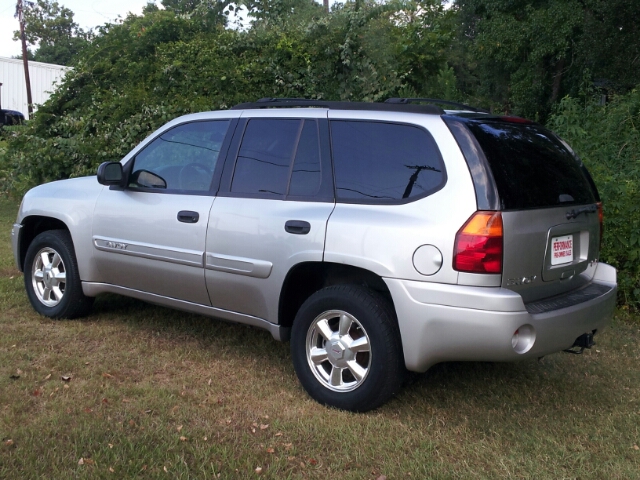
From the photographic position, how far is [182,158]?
511 centimetres

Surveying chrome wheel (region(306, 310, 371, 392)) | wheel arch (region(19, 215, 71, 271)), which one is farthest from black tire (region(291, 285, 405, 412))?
wheel arch (region(19, 215, 71, 271))

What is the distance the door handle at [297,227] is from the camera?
4.14m

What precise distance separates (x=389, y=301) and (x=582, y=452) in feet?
4.13

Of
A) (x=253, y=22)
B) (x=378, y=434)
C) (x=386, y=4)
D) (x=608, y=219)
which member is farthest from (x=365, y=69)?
(x=378, y=434)

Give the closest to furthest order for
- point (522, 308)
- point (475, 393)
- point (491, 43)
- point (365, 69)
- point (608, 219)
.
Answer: point (522, 308)
point (475, 393)
point (608, 219)
point (365, 69)
point (491, 43)

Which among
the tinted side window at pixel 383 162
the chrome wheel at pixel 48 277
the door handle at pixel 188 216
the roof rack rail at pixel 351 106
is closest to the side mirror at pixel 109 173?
the door handle at pixel 188 216

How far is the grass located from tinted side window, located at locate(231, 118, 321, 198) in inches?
48.6

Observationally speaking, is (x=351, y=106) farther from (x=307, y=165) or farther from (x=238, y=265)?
(x=238, y=265)

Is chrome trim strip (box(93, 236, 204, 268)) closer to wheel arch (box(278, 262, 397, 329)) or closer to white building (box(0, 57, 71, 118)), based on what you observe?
wheel arch (box(278, 262, 397, 329))

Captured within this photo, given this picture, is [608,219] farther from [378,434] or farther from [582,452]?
[378,434]

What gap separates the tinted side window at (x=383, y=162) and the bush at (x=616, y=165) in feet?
10.4

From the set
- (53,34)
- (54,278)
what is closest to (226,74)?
(54,278)

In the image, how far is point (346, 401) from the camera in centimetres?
404

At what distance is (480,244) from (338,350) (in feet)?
3.46
